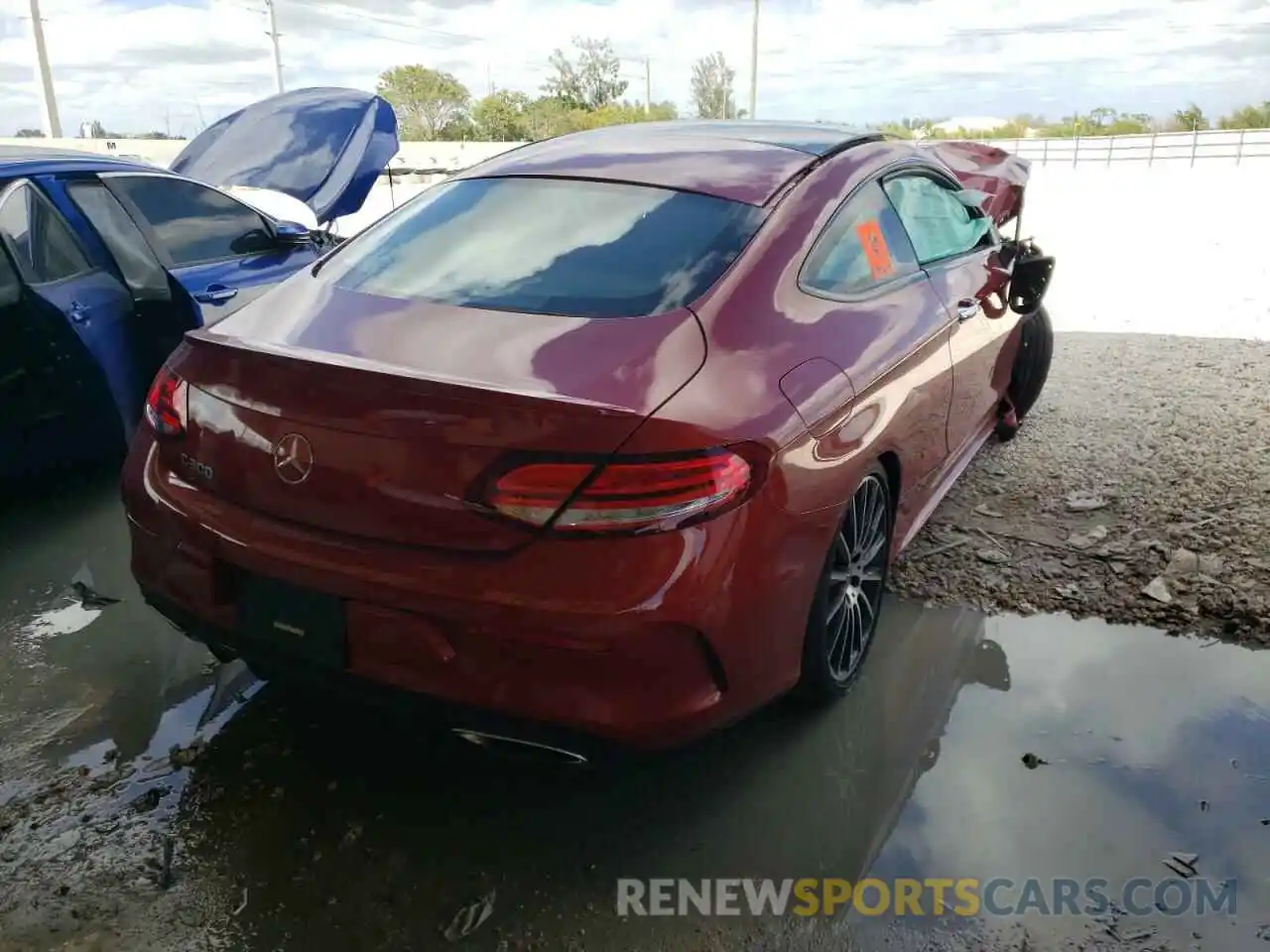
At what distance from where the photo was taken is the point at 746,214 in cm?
259

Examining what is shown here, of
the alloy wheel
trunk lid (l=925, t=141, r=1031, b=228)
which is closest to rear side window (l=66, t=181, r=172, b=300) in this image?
the alloy wheel

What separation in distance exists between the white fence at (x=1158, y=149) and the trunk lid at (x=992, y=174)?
74.1 ft

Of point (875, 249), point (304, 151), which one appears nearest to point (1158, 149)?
point (304, 151)

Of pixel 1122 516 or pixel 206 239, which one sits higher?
pixel 206 239

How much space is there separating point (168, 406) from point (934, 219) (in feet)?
8.46

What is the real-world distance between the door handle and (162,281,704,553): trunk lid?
219cm

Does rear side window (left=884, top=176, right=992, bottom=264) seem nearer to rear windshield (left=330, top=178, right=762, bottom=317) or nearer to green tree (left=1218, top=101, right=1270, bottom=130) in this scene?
rear windshield (left=330, top=178, right=762, bottom=317)

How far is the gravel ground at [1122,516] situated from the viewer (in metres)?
3.45

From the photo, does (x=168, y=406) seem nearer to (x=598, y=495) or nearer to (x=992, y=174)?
(x=598, y=495)

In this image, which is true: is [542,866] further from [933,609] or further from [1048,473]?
[1048,473]

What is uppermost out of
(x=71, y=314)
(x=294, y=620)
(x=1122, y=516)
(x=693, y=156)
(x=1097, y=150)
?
(x=693, y=156)

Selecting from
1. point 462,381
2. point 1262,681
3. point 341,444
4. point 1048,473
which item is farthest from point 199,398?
point 1048,473

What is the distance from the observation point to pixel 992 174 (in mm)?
5664

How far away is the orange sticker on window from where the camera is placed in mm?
2922
